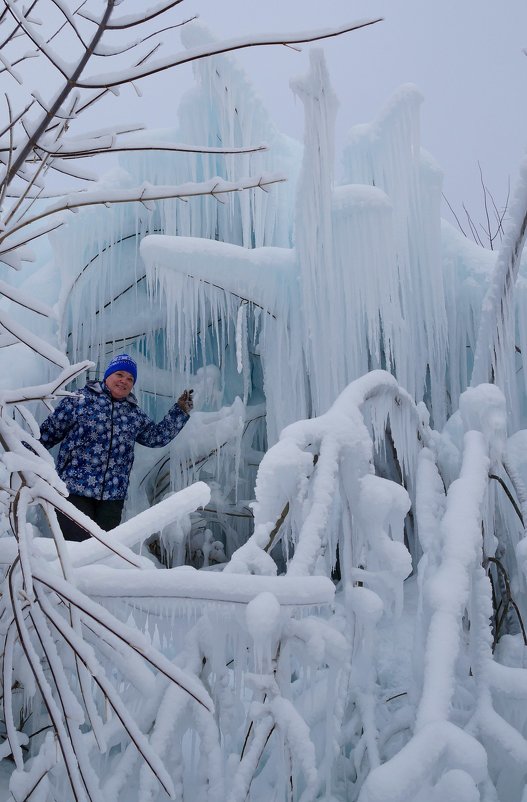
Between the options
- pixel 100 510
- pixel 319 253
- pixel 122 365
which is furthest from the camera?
pixel 319 253

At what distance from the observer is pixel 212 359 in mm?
4945

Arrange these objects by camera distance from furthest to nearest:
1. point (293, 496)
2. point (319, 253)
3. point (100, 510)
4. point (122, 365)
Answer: point (319, 253) → point (122, 365) → point (100, 510) → point (293, 496)

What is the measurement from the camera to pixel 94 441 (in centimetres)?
343

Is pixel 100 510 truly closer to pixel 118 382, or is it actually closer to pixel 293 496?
pixel 118 382

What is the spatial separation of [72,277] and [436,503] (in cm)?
287

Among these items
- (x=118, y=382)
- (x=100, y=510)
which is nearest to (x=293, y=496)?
(x=100, y=510)

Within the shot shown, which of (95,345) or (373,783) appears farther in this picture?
(95,345)

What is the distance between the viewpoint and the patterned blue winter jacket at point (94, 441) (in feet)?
11.1

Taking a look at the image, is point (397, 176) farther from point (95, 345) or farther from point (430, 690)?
point (430, 690)

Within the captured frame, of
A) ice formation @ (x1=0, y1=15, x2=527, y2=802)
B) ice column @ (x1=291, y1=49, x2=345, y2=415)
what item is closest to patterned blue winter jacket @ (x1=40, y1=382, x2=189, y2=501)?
ice formation @ (x1=0, y1=15, x2=527, y2=802)

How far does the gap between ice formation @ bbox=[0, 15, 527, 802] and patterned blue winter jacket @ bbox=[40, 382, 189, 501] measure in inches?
18.6

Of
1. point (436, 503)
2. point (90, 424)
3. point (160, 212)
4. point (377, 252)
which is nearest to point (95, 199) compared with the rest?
point (436, 503)

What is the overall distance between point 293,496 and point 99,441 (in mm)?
1930

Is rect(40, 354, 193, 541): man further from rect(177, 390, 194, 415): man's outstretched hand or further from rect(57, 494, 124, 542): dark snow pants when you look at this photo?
rect(177, 390, 194, 415): man's outstretched hand
